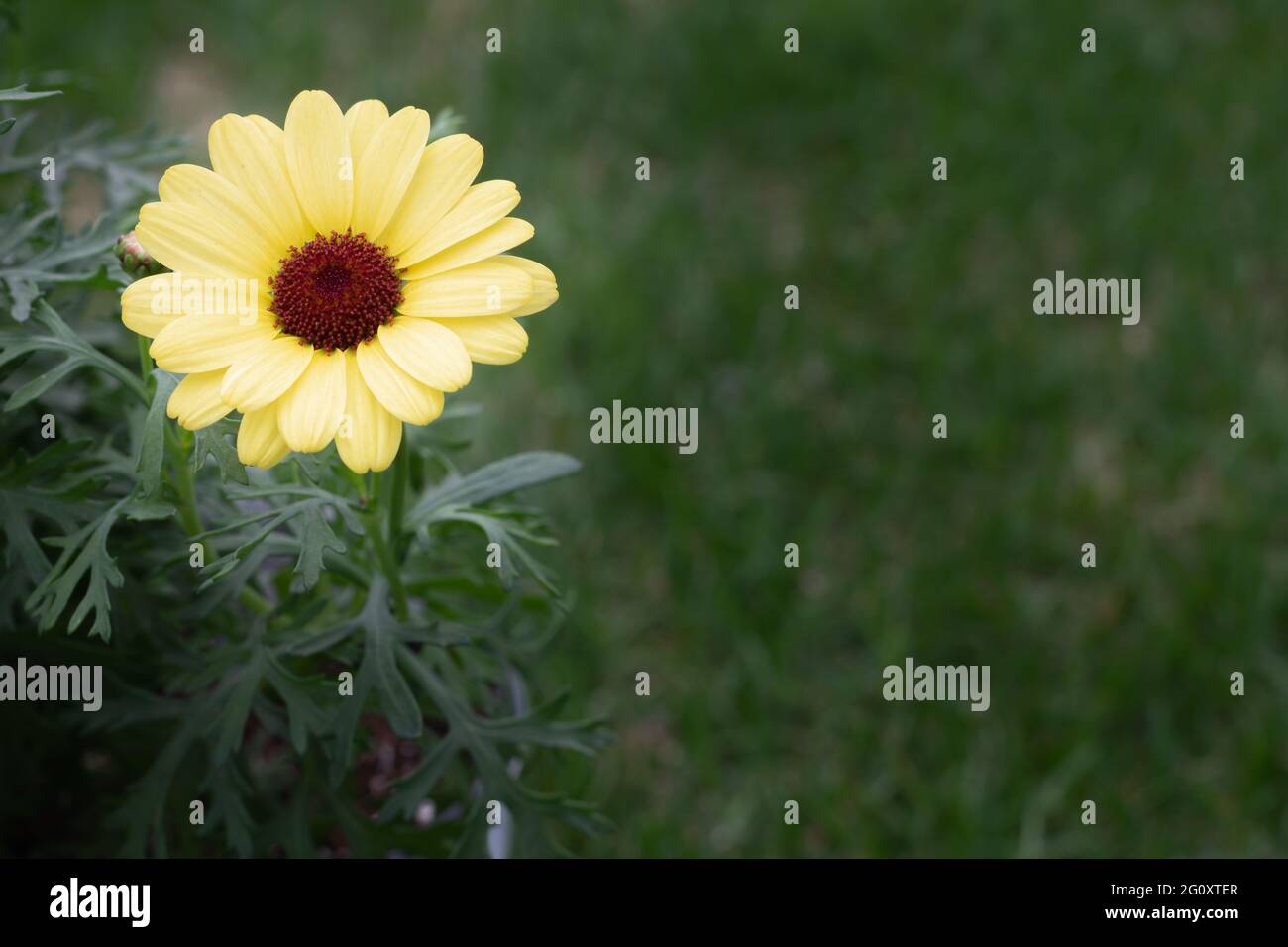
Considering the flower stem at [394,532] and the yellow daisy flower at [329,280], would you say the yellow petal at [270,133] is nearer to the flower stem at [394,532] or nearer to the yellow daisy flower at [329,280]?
the yellow daisy flower at [329,280]

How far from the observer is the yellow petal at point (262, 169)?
1.13 meters

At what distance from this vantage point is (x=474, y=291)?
3.72 feet

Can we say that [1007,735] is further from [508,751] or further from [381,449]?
[381,449]

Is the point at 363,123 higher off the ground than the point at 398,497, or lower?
higher

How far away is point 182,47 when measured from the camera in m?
3.45

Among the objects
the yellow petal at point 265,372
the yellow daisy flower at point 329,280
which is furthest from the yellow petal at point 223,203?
the yellow petal at point 265,372

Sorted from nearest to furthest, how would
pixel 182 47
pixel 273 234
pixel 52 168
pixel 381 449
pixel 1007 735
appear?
pixel 381 449, pixel 273 234, pixel 52 168, pixel 1007 735, pixel 182 47

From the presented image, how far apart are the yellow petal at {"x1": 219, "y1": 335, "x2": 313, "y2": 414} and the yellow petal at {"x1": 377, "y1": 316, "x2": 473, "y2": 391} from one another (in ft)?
0.25

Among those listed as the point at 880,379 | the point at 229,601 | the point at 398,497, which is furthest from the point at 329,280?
the point at 880,379

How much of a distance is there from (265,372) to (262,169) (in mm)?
209

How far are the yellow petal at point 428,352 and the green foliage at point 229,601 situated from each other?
164 mm

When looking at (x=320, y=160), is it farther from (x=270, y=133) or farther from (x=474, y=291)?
(x=474, y=291)
